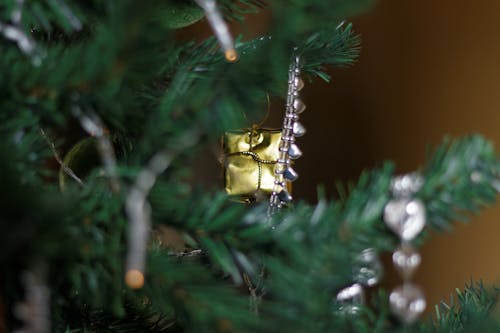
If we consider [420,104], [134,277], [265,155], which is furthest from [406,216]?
[420,104]

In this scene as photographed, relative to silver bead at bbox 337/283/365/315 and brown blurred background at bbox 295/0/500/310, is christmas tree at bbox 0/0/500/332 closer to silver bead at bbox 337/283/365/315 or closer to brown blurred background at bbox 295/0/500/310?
silver bead at bbox 337/283/365/315

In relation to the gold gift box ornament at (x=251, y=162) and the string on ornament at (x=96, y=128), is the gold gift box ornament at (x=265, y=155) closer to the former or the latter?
the gold gift box ornament at (x=251, y=162)

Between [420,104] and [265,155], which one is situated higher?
[420,104]

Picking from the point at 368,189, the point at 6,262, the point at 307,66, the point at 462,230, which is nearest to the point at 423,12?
the point at 462,230

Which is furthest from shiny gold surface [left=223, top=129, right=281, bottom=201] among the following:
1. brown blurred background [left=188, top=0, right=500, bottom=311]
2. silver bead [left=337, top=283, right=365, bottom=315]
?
brown blurred background [left=188, top=0, right=500, bottom=311]

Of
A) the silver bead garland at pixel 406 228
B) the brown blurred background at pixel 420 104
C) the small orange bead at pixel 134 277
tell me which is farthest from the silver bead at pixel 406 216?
the brown blurred background at pixel 420 104

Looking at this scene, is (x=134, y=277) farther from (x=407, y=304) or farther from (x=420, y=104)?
(x=420, y=104)

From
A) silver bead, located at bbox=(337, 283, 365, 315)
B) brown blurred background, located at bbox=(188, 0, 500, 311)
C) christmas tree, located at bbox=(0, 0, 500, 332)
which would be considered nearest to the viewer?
christmas tree, located at bbox=(0, 0, 500, 332)
